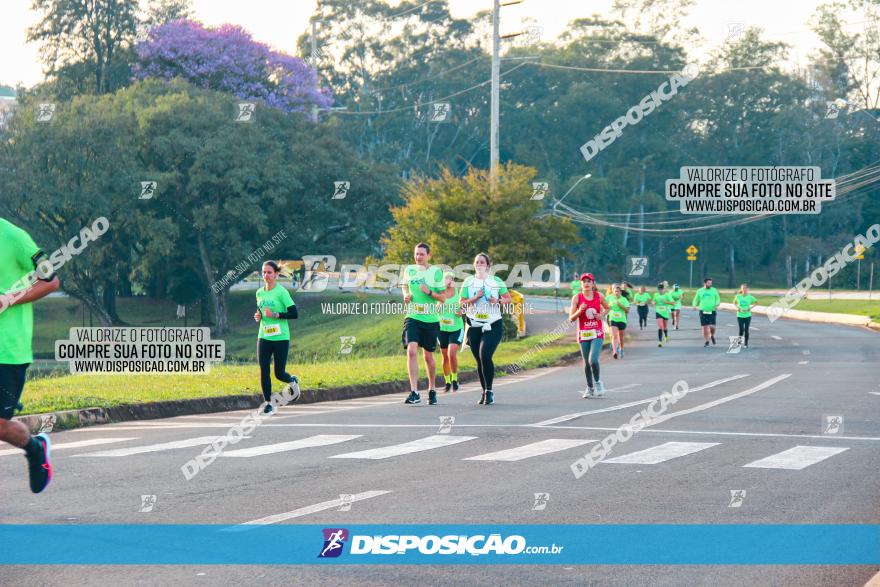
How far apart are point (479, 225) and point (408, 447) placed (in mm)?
23947

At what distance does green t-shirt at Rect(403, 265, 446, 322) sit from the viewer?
16.7 meters

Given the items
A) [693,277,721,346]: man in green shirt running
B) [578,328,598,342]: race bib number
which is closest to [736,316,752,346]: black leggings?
[693,277,721,346]: man in green shirt running

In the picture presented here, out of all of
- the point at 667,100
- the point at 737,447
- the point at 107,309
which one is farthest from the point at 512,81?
the point at 737,447

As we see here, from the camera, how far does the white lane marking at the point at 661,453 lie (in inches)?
440

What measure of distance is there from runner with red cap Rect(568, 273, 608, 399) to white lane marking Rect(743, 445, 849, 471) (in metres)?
6.21

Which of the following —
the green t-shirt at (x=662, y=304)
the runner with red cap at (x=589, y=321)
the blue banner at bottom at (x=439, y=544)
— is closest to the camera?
the blue banner at bottom at (x=439, y=544)

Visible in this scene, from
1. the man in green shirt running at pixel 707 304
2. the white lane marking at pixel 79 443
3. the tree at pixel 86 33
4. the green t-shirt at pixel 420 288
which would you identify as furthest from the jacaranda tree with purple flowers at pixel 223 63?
the white lane marking at pixel 79 443

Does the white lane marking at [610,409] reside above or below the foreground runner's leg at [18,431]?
below

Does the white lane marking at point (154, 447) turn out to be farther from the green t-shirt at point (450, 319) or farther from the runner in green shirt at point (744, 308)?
the runner in green shirt at point (744, 308)

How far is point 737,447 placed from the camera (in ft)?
40.6

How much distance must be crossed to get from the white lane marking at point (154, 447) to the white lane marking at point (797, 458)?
5.30 m

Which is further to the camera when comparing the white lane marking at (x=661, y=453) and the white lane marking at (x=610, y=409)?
the white lane marking at (x=610, y=409)

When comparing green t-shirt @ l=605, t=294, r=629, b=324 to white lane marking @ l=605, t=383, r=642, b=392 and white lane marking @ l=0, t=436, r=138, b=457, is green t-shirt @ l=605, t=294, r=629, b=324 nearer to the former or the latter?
white lane marking @ l=605, t=383, r=642, b=392

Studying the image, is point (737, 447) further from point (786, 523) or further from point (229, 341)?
point (229, 341)
